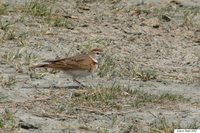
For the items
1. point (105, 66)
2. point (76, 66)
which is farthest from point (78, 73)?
point (105, 66)

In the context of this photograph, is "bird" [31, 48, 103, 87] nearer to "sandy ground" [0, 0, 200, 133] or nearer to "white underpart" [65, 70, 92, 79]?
"white underpart" [65, 70, 92, 79]

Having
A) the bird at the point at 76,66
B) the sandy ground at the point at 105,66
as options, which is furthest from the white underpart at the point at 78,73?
the sandy ground at the point at 105,66

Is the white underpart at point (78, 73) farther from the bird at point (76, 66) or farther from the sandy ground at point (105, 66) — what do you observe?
the sandy ground at point (105, 66)

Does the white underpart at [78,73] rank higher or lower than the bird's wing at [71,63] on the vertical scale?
lower

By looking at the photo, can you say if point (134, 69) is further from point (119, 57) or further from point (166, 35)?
point (166, 35)

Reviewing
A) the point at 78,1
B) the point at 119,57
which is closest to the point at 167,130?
the point at 119,57

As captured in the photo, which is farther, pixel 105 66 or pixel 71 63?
pixel 105 66

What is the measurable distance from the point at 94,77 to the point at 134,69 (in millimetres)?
705

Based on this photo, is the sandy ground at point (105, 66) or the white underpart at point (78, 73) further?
the white underpart at point (78, 73)

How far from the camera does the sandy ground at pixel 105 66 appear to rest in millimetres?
9398

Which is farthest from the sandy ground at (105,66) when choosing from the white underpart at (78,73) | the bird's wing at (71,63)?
the bird's wing at (71,63)

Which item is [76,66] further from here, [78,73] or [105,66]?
[105,66]

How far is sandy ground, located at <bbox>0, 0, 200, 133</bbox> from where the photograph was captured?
940cm

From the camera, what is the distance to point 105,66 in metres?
11.7
